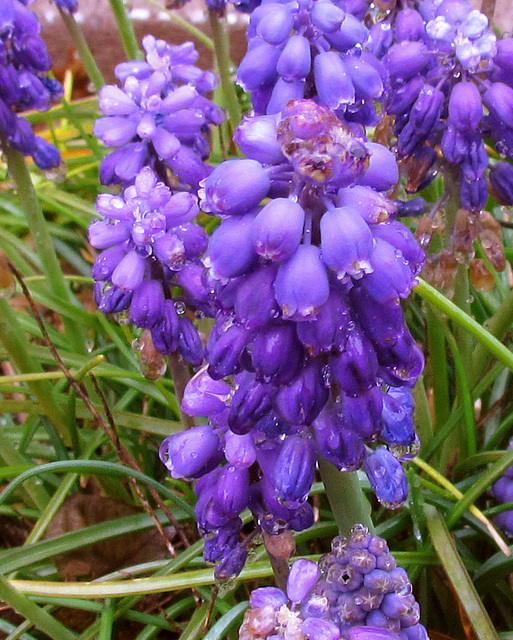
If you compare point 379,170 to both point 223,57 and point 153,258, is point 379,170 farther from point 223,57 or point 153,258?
point 223,57

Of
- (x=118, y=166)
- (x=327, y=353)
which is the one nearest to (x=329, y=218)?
(x=327, y=353)

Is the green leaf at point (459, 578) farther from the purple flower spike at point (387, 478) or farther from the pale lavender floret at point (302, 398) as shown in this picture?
the pale lavender floret at point (302, 398)

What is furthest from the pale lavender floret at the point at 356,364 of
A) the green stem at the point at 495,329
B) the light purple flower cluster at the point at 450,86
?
the green stem at the point at 495,329

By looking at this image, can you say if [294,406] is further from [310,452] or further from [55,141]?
[55,141]

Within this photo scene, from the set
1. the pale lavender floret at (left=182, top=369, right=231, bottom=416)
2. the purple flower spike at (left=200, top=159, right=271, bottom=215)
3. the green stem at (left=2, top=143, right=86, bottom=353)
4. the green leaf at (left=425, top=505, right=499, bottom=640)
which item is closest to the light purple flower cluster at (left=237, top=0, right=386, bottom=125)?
the purple flower spike at (left=200, top=159, right=271, bottom=215)

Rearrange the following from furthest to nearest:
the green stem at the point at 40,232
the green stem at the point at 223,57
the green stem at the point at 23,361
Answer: the green stem at the point at 223,57, the green stem at the point at 40,232, the green stem at the point at 23,361

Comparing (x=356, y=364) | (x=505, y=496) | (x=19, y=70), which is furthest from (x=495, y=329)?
(x=19, y=70)

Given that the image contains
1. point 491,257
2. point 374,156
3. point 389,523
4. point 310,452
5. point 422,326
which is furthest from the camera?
point 422,326
